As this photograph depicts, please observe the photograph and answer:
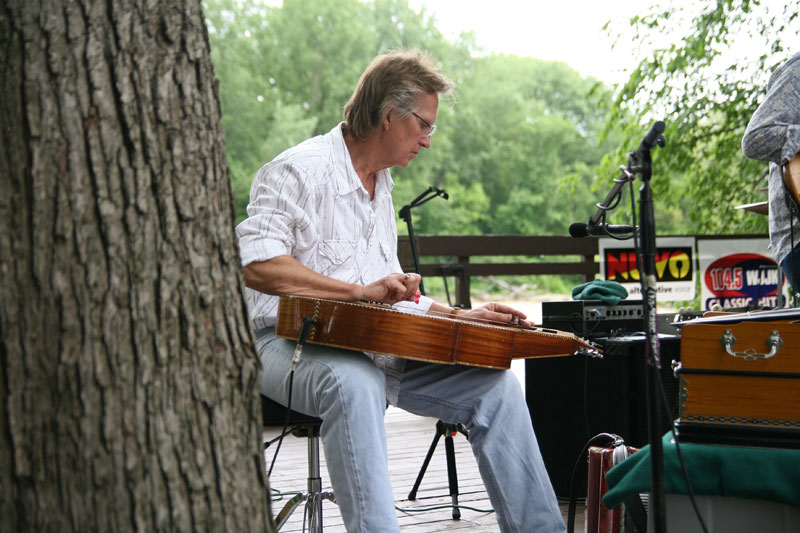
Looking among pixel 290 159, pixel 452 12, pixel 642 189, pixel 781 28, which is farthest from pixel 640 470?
pixel 452 12

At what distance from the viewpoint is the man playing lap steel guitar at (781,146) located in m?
2.57

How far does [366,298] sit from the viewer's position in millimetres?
2021

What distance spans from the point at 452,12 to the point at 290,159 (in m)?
27.8

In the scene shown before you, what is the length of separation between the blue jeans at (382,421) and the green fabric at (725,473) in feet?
0.77

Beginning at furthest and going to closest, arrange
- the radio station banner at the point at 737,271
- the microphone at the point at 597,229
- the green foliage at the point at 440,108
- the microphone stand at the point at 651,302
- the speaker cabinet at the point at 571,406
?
1. the green foliage at the point at 440,108
2. the radio station banner at the point at 737,271
3. the speaker cabinet at the point at 571,406
4. the microphone at the point at 597,229
5. the microphone stand at the point at 651,302

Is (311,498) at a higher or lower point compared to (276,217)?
lower

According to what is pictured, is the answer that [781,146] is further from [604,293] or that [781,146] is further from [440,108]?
[440,108]

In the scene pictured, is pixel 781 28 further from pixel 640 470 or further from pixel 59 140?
pixel 59 140

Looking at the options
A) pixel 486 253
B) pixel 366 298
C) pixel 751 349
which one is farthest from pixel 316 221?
pixel 486 253

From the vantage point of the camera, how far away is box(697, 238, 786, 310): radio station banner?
6027 mm

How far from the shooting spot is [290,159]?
7.02 ft

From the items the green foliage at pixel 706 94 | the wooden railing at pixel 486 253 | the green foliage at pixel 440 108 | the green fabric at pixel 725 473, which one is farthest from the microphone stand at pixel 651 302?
the green foliage at pixel 440 108

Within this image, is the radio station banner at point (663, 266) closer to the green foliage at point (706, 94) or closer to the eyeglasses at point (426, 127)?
the green foliage at point (706, 94)

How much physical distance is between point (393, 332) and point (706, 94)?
7734 millimetres
